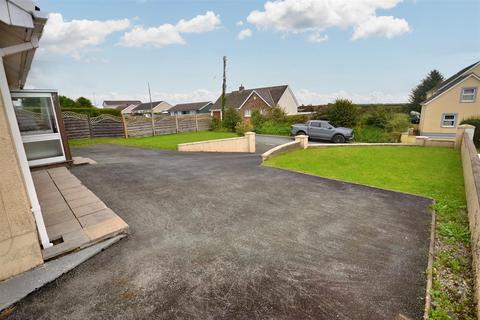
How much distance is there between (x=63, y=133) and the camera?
822 cm

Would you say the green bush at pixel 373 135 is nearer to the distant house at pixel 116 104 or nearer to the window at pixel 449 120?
the window at pixel 449 120

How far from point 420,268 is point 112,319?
4132mm

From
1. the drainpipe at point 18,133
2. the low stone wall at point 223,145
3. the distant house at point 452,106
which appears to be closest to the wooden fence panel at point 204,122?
the low stone wall at point 223,145

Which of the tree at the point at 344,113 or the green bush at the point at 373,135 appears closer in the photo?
the green bush at the point at 373,135

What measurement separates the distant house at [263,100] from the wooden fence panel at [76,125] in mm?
19403

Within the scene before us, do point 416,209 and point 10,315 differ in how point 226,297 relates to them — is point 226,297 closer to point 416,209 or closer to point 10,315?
point 10,315

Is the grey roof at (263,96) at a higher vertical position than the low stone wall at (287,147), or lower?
higher

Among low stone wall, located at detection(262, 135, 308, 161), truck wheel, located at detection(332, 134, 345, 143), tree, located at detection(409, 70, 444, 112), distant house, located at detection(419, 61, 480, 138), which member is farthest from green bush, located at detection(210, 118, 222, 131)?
tree, located at detection(409, 70, 444, 112)

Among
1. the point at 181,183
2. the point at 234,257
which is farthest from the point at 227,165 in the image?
the point at 234,257

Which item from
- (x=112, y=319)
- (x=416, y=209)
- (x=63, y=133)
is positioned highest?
(x=63, y=133)

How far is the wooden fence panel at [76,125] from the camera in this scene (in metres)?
17.0

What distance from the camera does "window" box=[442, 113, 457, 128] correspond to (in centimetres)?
2331

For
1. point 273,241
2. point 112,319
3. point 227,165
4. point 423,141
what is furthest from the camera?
point 423,141

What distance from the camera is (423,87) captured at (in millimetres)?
42281
